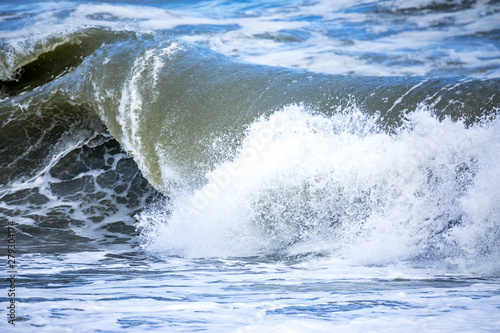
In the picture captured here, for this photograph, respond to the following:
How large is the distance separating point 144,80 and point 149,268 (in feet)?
8.48

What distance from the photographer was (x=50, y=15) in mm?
12492

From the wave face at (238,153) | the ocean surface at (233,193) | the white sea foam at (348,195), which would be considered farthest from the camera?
the wave face at (238,153)

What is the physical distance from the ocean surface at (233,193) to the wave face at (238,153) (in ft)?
0.05

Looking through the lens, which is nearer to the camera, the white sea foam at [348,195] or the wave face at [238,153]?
the white sea foam at [348,195]

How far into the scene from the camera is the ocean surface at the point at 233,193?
248 cm

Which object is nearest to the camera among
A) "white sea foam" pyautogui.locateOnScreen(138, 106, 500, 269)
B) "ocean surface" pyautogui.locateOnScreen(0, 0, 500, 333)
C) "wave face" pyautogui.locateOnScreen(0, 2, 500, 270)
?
"ocean surface" pyautogui.locateOnScreen(0, 0, 500, 333)

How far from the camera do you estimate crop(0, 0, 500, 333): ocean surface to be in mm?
2477

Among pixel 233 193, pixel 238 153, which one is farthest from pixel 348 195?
pixel 238 153

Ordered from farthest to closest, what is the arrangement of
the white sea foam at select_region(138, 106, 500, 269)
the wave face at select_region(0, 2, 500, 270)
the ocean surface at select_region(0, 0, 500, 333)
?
the wave face at select_region(0, 2, 500, 270) → the white sea foam at select_region(138, 106, 500, 269) → the ocean surface at select_region(0, 0, 500, 333)

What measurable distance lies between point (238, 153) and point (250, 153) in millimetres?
138

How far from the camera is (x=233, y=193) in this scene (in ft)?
14.5

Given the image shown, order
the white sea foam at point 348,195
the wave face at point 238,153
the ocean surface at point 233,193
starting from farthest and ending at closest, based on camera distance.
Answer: the wave face at point 238,153, the white sea foam at point 348,195, the ocean surface at point 233,193

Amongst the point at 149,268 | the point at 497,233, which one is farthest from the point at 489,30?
the point at 149,268

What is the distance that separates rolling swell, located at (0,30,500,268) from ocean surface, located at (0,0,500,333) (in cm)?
2
